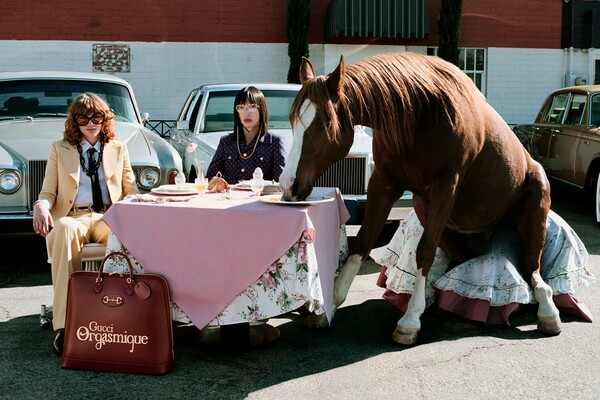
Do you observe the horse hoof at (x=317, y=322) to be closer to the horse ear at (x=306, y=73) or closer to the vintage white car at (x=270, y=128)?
the horse ear at (x=306, y=73)

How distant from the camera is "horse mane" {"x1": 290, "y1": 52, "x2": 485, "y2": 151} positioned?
4008 mm

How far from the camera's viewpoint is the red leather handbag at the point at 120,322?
4.04 m

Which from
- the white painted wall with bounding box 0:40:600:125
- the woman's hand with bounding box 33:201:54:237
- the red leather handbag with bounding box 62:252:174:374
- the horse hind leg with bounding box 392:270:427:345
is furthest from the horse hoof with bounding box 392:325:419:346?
the white painted wall with bounding box 0:40:600:125

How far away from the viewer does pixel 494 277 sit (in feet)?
16.7

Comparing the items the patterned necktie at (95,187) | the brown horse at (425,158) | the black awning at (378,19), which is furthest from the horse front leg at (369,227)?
the black awning at (378,19)

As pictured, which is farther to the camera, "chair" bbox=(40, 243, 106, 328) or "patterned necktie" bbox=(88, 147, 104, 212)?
"patterned necktie" bbox=(88, 147, 104, 212)

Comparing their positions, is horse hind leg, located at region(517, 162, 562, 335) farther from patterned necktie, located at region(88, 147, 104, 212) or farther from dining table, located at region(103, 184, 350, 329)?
patterned necktie, located at region(88, 147, 104, 212)

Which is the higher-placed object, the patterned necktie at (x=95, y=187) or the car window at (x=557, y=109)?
the car window at (x=557, y=109)

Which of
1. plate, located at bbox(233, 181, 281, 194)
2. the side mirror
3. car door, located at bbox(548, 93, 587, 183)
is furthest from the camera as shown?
car door, located at bbox(548, 93, 587, 183)

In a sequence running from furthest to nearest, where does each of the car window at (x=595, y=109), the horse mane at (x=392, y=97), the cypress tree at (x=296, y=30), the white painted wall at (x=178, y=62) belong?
the white painted wall at (x=178, y=62)
the cypress tree at (x=296, y=30)
the car window at (x=595, y=109)
the horse mane at (x=392, y=97)

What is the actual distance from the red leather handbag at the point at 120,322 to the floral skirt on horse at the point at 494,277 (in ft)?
6.31

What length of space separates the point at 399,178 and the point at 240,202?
104 cm

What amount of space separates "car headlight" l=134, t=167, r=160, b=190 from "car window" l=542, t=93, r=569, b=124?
6877mm

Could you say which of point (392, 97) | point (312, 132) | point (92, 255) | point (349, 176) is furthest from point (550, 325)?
point (92, 255)
